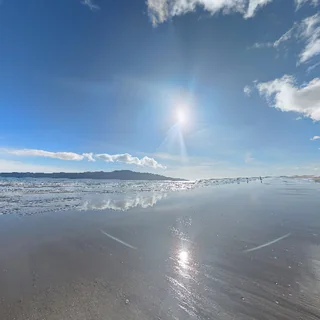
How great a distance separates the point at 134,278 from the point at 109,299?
1.28 metres

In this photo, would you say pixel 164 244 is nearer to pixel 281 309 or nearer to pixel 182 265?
pixel 182 265

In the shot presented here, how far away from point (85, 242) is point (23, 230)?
4903 mm

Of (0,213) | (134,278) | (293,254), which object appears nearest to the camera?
(134,278)

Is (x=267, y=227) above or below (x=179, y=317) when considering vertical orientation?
above

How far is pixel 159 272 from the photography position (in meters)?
7.07

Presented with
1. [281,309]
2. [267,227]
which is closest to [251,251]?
[281,309]

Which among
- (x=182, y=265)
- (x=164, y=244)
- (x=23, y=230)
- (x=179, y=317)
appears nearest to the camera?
(x=179, y=317)

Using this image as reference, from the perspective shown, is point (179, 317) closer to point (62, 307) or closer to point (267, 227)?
point (62, 307)

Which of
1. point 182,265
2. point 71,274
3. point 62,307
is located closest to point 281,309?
point 182,265

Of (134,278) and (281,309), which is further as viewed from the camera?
(134,278)

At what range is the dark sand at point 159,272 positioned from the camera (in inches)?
201

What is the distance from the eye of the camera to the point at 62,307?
17.1 ft

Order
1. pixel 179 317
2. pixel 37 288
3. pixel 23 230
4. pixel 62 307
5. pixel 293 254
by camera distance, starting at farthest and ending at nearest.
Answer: pixel 23 230 → pixel 293 254 → pixel 37 288 → pixel 62 307 → pixel 179 317

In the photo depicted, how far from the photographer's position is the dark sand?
5.12 metres
